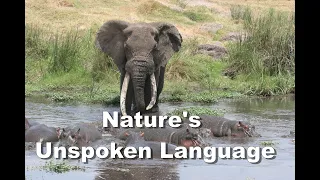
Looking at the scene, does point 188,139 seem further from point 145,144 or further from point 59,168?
Result: point 59,168

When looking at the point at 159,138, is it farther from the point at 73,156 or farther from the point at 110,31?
the point at 110,31

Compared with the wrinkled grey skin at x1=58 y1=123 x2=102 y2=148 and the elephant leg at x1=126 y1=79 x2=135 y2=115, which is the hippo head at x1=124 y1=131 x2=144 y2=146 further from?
the elephant leg at x1=126 y1=79 x2=135 y2=115

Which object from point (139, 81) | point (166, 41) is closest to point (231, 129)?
point (139, 81)

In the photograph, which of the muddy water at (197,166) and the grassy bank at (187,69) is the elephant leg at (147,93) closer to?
the muddy water at (197,166)

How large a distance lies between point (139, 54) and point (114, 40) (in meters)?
→ 1.04

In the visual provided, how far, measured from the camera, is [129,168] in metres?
9.01

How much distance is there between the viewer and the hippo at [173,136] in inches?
398

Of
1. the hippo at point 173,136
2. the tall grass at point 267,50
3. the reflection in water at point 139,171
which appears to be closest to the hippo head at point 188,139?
the hippo at point 173,136

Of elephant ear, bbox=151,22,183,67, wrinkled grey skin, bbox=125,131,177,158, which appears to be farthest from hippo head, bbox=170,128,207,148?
Answer: elephant ear, bbox=151,22,183,67

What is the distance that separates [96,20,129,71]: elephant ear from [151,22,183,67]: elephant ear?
1.78 ft

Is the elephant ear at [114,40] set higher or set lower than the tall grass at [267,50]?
higher

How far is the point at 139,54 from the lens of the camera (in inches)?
476
